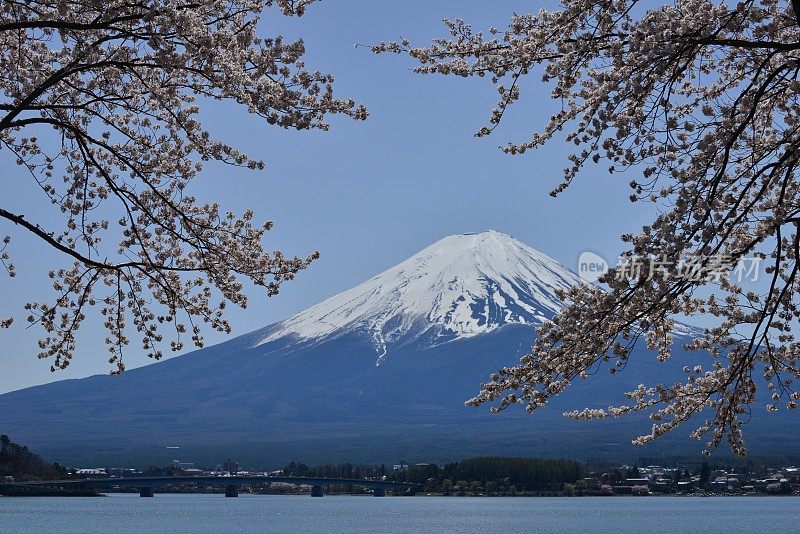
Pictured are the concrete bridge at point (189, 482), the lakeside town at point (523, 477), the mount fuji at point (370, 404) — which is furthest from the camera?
the mount fuji at point (370, 404)

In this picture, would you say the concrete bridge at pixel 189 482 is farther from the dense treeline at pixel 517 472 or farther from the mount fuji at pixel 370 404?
the mount fuji at pixel 370 404

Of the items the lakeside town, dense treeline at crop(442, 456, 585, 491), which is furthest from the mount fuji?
dense treeline at crop(442, 456, 585, 491)

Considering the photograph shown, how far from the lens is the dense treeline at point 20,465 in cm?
7825

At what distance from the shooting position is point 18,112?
668cm

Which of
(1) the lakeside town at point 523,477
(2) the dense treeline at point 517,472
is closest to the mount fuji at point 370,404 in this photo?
(1) the lakeside town at point 523,477

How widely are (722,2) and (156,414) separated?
→ 6647 inches

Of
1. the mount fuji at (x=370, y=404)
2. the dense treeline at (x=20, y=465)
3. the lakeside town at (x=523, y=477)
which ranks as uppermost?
the mount fuji at (x=370, y=404)

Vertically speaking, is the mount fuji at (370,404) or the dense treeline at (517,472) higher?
the mount fuji at (370,404)

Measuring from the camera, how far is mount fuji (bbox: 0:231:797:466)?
131625mm

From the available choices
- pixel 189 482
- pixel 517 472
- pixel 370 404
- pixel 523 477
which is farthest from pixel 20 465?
pixel 370 404

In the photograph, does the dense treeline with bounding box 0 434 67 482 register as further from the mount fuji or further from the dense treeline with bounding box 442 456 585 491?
the mount fuji

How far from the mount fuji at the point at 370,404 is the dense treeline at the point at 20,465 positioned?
39596mm

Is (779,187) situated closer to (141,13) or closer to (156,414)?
(141,13)

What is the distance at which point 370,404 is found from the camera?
176 metres
